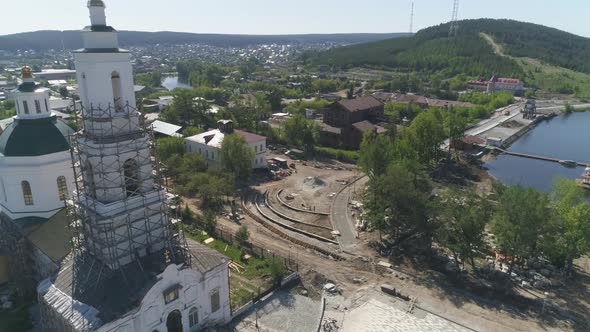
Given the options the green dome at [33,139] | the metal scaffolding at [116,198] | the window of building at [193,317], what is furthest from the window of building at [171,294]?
the green dome at [33,139]

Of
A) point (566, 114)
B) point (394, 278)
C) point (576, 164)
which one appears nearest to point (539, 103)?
point (566, 114)

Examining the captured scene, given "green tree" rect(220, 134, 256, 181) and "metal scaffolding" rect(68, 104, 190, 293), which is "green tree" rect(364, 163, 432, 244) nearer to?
"green tree" rect(220, 134, 256, 181)

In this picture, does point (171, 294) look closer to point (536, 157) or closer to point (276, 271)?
point (276, 271)

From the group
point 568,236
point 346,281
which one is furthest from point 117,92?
point 568,236

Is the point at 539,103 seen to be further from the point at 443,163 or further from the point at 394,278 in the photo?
the point at 394,278

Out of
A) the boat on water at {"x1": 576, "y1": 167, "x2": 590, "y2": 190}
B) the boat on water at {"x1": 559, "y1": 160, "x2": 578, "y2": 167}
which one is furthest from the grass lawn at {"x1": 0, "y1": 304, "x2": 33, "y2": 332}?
the boat on water at {"x1": 559, "y1": 160, "x2": 578, "y2": 167}

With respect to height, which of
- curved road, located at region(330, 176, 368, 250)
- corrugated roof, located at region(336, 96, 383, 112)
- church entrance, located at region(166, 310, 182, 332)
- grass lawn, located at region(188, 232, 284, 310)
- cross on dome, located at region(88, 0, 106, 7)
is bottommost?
curved road, located at region(330, 176, 368, 250)
